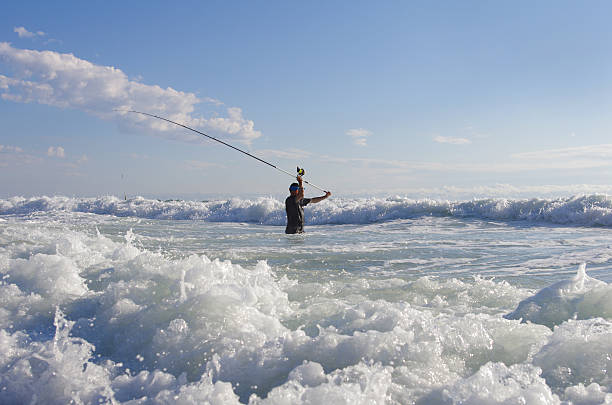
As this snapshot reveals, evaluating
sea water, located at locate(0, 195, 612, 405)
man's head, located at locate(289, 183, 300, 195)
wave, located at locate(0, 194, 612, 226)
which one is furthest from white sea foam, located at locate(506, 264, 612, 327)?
wave, located at locate(0, 194, 612, 226)

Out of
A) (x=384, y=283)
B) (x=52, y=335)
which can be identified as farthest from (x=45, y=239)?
(x=384, y=283)

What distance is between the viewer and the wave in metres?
17.1

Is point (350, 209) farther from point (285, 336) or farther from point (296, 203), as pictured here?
point (285, 336)

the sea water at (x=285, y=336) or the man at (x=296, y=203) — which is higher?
the man at (x=296, y=203)

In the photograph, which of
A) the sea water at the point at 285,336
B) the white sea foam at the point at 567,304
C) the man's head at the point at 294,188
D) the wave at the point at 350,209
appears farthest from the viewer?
the wave at the point at 350,209

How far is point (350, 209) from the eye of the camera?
73.3 ft

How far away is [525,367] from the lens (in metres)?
2.58

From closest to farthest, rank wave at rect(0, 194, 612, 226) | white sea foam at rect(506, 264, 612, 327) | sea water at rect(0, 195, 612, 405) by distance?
sea water at rect(0, 195, 612, 405), white sea foam at rect(506, 264, 612, 327), wave at rect(0, 194, 612, 226)

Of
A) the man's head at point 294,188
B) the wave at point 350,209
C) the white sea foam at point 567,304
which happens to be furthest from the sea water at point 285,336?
the wave at point 350,209

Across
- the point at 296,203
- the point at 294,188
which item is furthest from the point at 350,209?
the point at 294,188

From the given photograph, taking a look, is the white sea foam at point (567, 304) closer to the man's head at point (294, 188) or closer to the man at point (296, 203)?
the man at point (296, 203)

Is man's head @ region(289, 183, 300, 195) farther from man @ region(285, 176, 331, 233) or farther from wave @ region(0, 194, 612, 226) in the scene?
wave @ region(0, 194, 612, 226)

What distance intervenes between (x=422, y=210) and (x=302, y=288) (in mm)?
16805

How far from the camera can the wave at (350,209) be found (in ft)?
56.2
